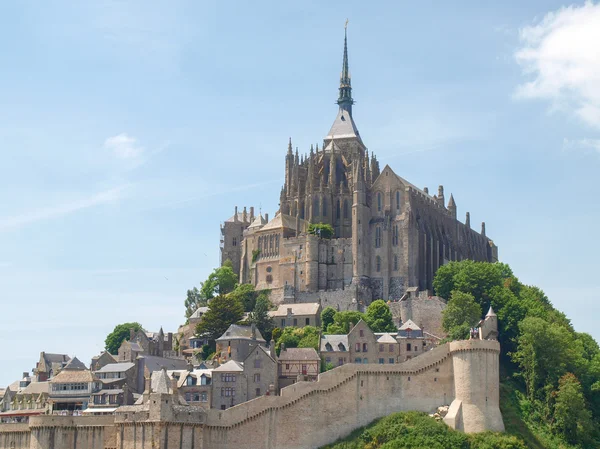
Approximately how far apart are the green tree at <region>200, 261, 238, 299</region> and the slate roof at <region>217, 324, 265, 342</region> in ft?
80.0

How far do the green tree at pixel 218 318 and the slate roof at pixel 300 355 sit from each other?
13282 mm

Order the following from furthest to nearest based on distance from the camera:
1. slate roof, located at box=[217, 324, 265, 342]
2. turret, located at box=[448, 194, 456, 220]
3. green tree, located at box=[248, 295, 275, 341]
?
turret, located at box=[448, 194, 456, 220] → green tree, located at box=[248, 295, 275, 341] → slate roof, located at box=[217, 324, 265, 342]

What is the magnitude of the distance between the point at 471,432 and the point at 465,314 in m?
17.8

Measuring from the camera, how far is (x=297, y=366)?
307 feet

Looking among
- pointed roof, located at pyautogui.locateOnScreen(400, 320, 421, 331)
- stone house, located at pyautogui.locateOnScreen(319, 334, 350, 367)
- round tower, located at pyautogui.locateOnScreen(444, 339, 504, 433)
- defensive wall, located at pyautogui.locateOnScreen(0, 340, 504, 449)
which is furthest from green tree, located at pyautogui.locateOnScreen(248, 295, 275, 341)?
round tower, located at pyautogui.locateOnScreen(444, 339, 504, 433)

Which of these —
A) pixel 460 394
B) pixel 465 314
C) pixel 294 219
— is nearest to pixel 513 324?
pixel 465 314

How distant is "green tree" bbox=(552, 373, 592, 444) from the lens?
9038 centimetres

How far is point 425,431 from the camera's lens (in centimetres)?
8494

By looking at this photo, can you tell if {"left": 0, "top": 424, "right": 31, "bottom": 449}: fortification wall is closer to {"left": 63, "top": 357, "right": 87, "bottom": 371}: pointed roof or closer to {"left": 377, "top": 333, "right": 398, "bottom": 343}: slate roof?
{"left": 63, "top": 357, "right": 87, "bottom": 371}: pointed roof

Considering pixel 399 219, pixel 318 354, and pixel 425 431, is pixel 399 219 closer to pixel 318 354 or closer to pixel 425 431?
pixel 318 354

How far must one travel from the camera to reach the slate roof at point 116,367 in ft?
322

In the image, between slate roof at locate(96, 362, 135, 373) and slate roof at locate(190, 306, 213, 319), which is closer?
slate roof at locate(96, 362, 135, 373)

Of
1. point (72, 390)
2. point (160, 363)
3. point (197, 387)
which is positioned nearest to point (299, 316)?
point (160, 363)

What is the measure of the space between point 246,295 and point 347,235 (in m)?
13.4
